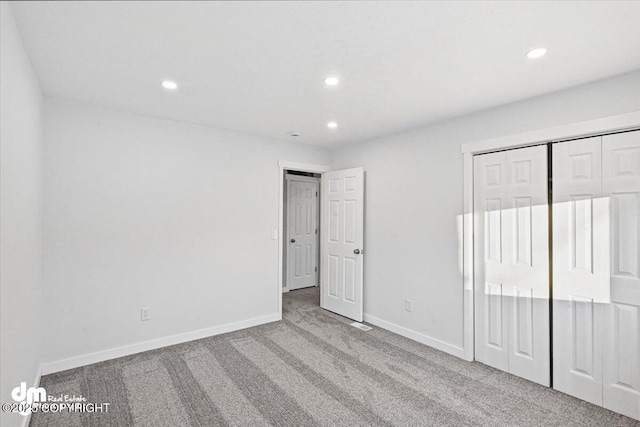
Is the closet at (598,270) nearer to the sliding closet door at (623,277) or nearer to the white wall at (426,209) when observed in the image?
the sliding closet door at (623,277)

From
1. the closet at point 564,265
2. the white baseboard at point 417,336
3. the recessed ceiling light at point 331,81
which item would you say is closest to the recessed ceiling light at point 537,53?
the closet at point 564,265

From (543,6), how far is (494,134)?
1.47 m

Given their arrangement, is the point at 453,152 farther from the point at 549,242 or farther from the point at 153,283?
the point at 153,283

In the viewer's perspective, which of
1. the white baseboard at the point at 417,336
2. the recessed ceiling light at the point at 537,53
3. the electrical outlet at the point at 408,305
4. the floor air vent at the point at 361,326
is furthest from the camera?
the floor air vent at the point at 361,326

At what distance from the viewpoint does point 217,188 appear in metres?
3.58

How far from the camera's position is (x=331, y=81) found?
2303mm

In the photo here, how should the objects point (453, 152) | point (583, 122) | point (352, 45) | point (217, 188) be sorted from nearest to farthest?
point (352, 45), point (583, 122), point (453, 152), point (217, 188)

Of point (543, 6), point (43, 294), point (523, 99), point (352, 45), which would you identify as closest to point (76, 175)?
point (43, 294)

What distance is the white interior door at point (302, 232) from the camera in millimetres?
5668

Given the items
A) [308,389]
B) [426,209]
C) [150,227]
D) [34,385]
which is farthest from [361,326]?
[34,385]

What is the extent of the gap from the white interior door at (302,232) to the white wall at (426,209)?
194 centimetres

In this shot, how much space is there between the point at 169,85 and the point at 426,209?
108 inches

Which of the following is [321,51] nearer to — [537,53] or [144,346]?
[537,53]

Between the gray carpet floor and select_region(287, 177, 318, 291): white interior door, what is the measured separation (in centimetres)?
244
